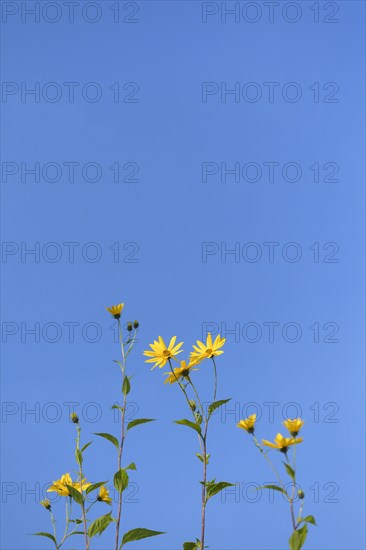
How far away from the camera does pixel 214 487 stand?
2357mm

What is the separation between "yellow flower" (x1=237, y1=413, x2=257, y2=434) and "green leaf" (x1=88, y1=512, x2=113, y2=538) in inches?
30.2

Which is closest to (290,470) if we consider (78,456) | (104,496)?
(78,456)

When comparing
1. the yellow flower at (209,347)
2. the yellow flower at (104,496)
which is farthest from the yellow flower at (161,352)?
the yellow flower at (104,496)

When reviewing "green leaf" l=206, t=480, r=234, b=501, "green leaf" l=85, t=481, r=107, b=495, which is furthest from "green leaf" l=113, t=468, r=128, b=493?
"green leaf" l=206, t=480, r=234, b=501

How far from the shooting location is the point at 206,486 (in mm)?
2354

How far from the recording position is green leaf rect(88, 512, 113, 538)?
2483 mm

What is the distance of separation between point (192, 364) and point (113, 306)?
1.47 ft

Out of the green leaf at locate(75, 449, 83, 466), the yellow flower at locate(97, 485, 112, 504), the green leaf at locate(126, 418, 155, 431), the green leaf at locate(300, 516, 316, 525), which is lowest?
the green leaf at locate(300, 516, 316, 525)

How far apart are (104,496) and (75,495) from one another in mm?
311

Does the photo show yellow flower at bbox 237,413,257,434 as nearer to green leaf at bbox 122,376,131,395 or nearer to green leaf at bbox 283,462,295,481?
green leaf at bbox 283,462,295,481

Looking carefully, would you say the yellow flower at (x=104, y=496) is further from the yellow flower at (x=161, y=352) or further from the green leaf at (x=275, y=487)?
the green leaf at (x=275, y=487)

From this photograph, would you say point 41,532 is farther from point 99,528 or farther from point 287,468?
point 287,468

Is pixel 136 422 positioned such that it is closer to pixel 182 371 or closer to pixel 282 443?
pixel 182 371

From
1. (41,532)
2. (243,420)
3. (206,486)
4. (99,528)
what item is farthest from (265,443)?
(41,532)
